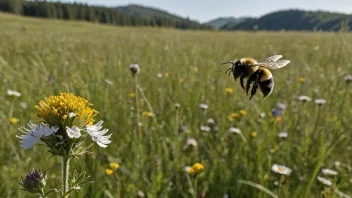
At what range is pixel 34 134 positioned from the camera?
77 cm

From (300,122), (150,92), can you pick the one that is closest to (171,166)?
(300,122)

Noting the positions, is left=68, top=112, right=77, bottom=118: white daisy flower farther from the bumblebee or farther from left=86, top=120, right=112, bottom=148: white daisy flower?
the bumblebee

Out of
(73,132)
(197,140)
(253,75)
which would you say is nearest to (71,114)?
(73,132)

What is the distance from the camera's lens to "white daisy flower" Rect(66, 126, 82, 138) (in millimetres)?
780

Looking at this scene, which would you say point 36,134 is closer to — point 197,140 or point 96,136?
point 96,136

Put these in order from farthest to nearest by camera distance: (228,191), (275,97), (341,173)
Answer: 1. (275,97)
2. (341,173)
3. (228,191)

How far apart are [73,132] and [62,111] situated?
11 cm

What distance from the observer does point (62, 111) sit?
877 mm

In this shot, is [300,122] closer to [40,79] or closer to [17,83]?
[40,79]

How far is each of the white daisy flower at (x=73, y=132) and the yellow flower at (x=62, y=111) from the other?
0.04m

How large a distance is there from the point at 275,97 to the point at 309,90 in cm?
43

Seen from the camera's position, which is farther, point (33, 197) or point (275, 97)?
point (275, 97)

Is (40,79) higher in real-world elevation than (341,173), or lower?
higher

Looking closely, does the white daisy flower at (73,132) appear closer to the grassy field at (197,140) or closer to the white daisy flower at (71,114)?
the white daisy flower at (71,114)
